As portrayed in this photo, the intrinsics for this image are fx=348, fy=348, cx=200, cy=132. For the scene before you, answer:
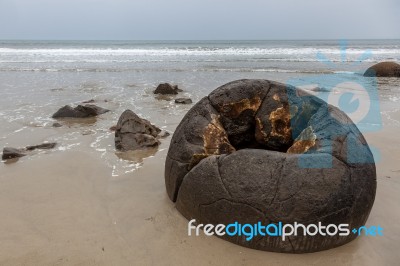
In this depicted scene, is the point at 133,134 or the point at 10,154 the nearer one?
the point at 10,154

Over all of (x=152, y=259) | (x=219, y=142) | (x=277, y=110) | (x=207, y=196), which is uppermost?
(x=277, y=110)

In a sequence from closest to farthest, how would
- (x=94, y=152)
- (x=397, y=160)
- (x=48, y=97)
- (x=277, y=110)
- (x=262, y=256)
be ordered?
(x=262, y=256)
(x=277, y=110)
(x=397, y=160)
(x=94, y=152)
(x=48, y=97)

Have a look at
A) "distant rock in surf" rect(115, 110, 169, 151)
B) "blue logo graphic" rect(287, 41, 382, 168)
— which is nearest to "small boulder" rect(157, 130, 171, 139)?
"distant rock in surf" rect(115, 110, 169, 151)

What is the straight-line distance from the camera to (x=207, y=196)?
3.01 meters

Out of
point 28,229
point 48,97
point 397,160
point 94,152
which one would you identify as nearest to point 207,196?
point 28,229

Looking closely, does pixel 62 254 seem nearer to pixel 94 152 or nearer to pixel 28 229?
pixel 28 229

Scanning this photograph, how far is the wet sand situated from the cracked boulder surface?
15 centimetres

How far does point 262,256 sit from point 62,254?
163 cm

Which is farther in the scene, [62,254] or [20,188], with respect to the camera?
[20,188]

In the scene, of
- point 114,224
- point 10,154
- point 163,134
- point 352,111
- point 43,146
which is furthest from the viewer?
point 352,111

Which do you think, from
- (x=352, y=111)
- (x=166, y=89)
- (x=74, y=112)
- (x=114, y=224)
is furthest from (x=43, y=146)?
(x=352, y=111)

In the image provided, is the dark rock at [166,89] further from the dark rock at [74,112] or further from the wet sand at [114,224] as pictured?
the wet sand at [114,224]

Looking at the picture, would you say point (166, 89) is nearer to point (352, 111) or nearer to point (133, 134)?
point (133, 134)

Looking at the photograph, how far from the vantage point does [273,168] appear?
2.81 meters
